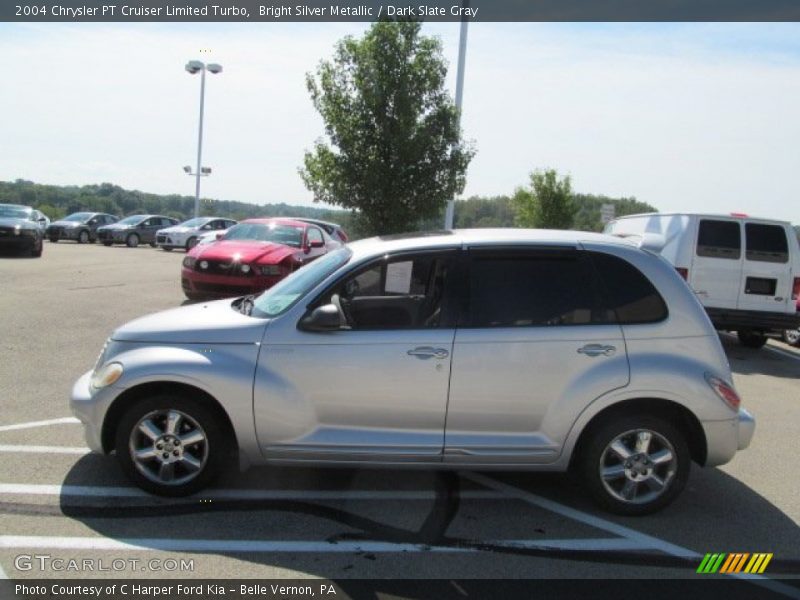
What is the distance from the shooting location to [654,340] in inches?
169

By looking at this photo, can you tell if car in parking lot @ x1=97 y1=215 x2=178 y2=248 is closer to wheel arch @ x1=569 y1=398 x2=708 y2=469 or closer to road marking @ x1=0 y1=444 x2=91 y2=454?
road marking @ x1=0 y1=444 x2=91 y2=454

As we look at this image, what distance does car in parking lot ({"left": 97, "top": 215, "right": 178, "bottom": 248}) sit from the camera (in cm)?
3036

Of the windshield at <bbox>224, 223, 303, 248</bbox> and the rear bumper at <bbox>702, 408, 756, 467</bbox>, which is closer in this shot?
the rear bumper at <bbox>702, 408, 756, 467</bbox>

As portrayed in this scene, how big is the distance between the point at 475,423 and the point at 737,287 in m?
8.25

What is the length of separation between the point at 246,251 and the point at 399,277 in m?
6.70

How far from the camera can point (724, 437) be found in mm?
4309

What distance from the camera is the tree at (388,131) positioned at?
11.1 metres

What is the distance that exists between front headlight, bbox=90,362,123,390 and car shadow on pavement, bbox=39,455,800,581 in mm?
712

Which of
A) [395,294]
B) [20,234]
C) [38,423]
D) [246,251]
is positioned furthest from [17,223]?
[395,294]

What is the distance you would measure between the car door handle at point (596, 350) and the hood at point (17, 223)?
1950 centimetres

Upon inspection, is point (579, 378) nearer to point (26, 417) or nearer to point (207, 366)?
point (207, 366)

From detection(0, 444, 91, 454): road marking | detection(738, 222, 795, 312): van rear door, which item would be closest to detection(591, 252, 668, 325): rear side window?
detection(0, 444, 91, 454): road marking

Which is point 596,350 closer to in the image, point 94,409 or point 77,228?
point 94,409

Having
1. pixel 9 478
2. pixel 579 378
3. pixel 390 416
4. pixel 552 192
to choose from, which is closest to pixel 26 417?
pixel 9 478
